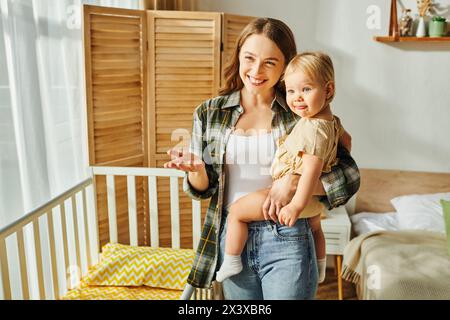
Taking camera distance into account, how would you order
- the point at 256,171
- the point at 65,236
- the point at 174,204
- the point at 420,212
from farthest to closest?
the point at 420,212, the point at 174,204, the point at 65,236, the point at 256,171

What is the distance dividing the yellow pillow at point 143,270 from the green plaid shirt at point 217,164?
68 cm

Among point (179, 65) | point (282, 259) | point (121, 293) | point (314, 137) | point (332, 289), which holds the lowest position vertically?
point (332, 289)

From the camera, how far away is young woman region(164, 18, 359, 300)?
2.15 ft

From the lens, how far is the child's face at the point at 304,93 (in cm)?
59

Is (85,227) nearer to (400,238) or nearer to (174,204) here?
(174,204)

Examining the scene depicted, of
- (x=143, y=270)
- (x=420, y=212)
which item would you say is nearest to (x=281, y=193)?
(x=143, y=270)

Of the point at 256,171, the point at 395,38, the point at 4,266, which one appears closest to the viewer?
the point at 256,171

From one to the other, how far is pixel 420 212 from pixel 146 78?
133 cm

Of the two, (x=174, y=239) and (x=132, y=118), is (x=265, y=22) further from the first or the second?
(x=132, y=118)

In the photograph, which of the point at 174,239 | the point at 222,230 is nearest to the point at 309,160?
the point at 222,230

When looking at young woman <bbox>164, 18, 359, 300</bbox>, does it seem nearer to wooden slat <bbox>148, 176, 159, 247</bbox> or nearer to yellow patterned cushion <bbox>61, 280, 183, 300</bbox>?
yellow patterned cushion <bbox>61, 280, 183, 300</bbox>

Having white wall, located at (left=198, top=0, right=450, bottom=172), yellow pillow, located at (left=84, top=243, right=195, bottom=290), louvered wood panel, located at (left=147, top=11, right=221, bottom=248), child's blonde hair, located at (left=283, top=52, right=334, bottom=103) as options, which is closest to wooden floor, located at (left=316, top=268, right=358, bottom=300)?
white wall, located at (left=198, top=0, right=450, bottom=172)

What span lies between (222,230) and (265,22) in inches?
14.3

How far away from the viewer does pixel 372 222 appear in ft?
6.83
